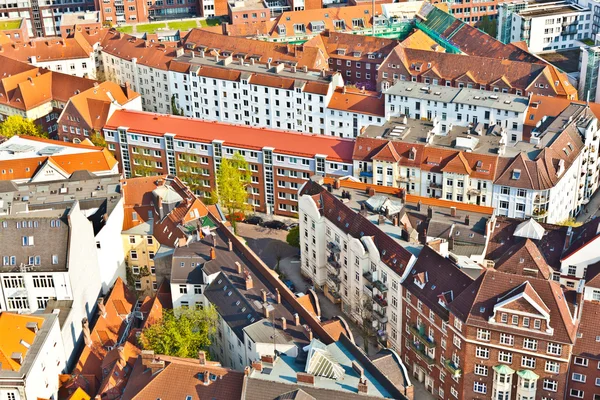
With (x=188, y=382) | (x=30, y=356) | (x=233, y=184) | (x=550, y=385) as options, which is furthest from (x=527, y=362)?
(x=233, y=184)

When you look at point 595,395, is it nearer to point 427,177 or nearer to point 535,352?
point 535,352

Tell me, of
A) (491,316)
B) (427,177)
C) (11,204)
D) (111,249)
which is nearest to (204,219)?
(111,249)

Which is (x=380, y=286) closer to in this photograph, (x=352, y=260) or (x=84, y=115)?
(x=352, y=260)

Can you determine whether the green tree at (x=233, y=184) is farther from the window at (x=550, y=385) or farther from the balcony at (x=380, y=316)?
the window at (x=550, y=385)

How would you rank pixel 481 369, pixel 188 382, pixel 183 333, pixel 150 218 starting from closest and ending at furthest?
pixel 188 382 → pixel 481 369 → pixel 183 333 → pixel 150 218

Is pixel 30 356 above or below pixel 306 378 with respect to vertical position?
below

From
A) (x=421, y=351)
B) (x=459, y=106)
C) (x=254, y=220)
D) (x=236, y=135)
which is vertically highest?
(x=459, y=106)
